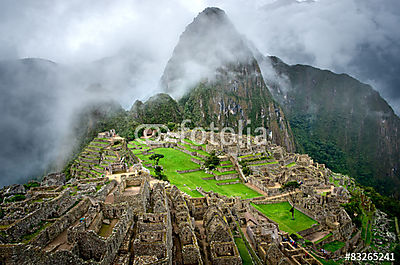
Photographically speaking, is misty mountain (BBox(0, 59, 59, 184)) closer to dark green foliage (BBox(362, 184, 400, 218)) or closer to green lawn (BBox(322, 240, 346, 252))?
green lawn (BBox(322, 240, 346, 252))

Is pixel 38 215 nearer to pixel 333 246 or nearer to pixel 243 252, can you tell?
pixel 243 252

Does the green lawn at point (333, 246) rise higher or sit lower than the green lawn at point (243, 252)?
lower

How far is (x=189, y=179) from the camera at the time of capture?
127ft

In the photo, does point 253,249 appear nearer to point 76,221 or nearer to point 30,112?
point 76,221

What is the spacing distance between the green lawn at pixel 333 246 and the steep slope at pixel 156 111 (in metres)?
85.1

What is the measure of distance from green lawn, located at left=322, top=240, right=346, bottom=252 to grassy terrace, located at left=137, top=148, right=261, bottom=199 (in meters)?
11.1

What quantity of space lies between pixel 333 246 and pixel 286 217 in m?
5.60

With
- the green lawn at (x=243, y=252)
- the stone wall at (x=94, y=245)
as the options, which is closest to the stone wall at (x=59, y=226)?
the stone wall at (x=94, y=245)

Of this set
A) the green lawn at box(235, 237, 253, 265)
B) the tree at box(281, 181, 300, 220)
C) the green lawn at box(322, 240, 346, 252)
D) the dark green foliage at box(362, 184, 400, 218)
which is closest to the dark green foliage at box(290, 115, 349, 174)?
the dark green foliage at box(362, 184, 400, 218)

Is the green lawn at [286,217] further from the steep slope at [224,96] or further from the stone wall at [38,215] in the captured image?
the steep slope at [224,96]

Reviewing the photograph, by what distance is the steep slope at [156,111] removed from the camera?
106 m

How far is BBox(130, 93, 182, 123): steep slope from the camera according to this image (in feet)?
349

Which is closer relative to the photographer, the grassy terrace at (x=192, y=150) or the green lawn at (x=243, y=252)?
the green lawn at (x=243, y=252)

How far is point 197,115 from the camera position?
5827 inches
